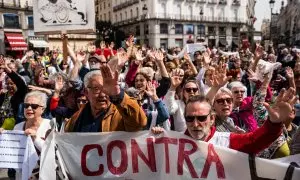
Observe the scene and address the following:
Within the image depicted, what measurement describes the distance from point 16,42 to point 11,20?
10.5 ft

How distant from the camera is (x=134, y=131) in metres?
3.21

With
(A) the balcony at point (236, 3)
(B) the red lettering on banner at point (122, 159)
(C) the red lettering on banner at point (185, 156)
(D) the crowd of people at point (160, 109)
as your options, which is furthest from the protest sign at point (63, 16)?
(A) the balcony at point (236, 3)

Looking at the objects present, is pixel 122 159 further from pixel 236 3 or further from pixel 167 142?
pixel 236 3

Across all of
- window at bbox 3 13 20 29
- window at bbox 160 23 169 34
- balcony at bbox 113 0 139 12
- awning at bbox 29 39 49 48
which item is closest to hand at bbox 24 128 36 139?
window at bbox 3 13 20 29

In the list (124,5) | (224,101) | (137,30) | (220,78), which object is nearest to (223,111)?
(224,101)

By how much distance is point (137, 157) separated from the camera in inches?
128

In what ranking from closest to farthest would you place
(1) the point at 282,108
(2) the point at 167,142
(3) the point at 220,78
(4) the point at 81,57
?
(1) the point at 282,108
(2) the point at 167,142
(3) the point at 220,78
(4) the point at 81,57

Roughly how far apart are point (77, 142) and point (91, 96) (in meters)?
0.42

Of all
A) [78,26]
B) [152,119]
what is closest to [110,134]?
[152,119]

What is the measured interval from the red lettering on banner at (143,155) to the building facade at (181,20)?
62.9 meters

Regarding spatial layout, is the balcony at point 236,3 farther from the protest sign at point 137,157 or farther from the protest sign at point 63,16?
the protest sign at point 137,157

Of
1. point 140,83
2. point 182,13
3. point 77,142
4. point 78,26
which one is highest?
point 182,13

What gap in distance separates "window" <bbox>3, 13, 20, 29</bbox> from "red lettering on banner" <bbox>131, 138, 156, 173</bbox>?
4150 centimetres

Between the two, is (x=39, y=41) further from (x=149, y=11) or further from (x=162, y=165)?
(x=162, y=165)
